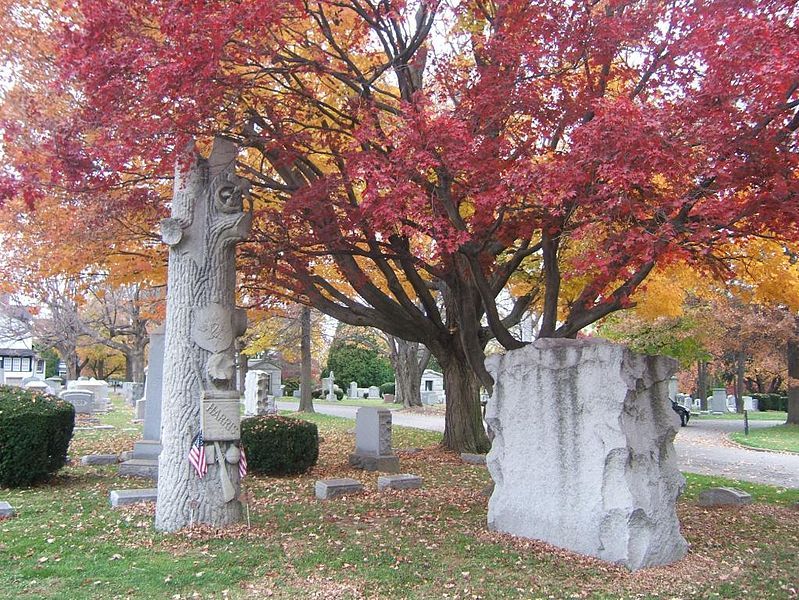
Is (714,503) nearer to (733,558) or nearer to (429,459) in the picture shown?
(733,558)

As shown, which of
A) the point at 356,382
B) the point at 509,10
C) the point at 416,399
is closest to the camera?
the point at 509,10

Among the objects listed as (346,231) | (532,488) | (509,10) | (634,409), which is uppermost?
(509,10)

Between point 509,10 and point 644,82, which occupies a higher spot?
point 509,10

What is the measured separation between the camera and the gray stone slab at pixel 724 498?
366 inches

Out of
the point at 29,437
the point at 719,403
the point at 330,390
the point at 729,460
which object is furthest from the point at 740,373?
the point at 29,437

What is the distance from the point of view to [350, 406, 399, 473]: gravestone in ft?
40.5

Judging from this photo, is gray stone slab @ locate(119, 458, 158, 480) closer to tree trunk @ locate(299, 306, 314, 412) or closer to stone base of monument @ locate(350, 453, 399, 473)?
stone base of monument @ locate(350, 453, 399, 473)

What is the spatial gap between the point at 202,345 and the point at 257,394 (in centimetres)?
1711

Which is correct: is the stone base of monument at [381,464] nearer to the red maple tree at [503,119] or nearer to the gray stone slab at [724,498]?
the red maple tree at [503,119]

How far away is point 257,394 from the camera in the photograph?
2408cm

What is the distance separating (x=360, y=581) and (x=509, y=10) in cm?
699

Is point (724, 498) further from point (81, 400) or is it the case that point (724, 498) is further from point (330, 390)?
point (330, 390)

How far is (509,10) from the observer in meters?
8.38

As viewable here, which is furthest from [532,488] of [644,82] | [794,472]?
[794,472]
